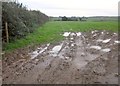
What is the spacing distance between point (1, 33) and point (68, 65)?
6183 millimetres

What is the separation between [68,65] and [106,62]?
1435mm

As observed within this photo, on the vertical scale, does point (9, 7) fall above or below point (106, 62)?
above

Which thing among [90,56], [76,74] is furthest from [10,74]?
[90,56]

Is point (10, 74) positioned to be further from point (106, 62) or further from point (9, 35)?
point (9, 35)

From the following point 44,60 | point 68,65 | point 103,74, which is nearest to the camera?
point 103,74

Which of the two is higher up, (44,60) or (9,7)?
(9,7)

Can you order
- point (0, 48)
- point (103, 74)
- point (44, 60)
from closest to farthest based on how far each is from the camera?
point (103, 74), point (44, 60), point (0, 48)

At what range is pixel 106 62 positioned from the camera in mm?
9828

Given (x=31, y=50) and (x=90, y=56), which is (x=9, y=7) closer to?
(x=31, y=50)

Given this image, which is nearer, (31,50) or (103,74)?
(103,74)

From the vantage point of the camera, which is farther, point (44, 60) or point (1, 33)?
point (1, 33)

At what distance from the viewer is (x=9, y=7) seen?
16.0m

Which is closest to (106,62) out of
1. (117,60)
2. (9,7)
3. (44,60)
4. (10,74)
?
(117,60)

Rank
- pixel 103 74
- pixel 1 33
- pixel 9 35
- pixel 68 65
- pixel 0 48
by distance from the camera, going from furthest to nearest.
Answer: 1. pixel 9 35
2. pixel 1 33
3. pixel 0 48
4. pixel 68 65
5. pixel 103 74
